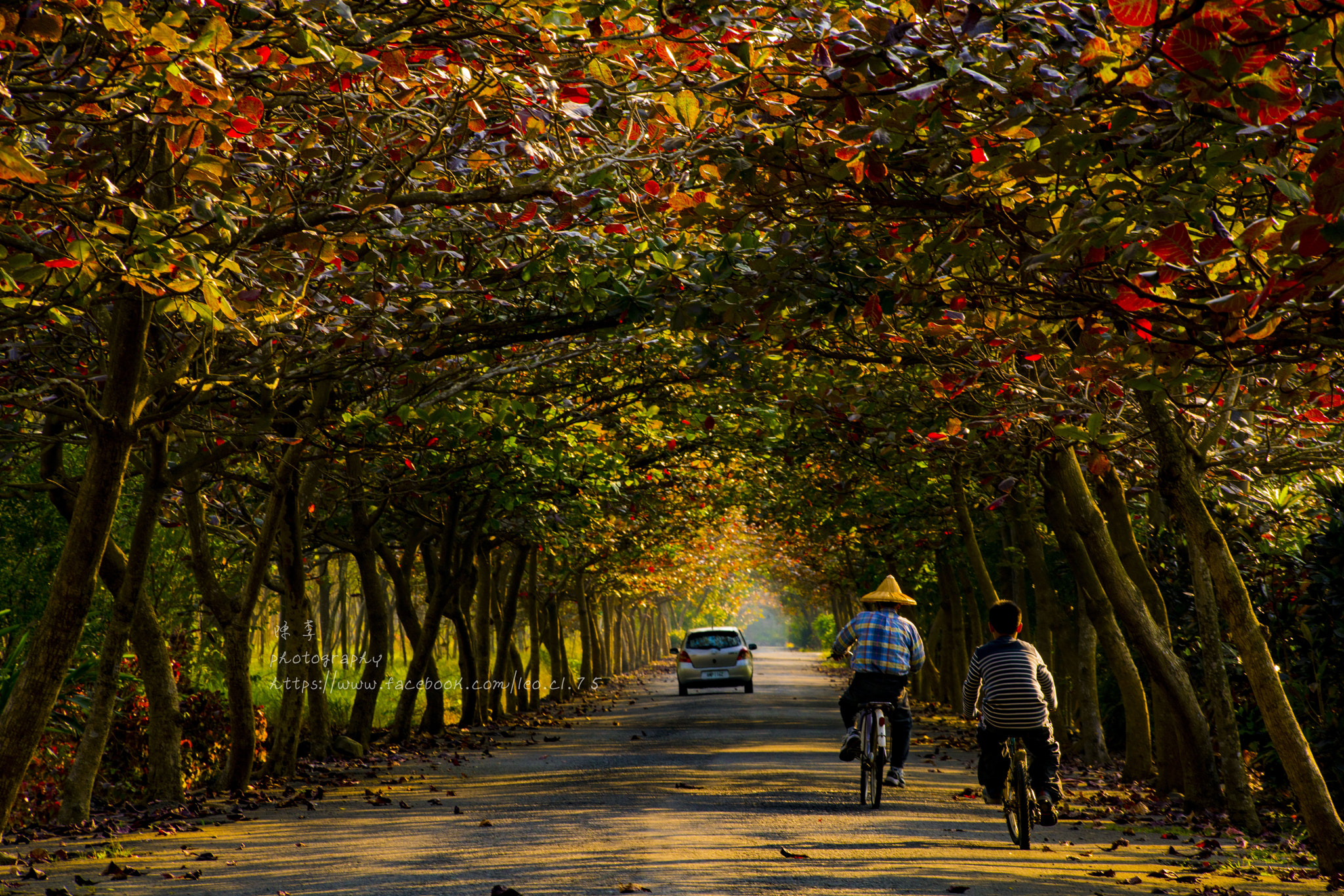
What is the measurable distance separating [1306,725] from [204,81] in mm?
11110

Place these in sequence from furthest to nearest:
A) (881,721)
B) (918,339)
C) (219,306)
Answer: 1. (881,721)
2. (918,339)
3. (219,306)

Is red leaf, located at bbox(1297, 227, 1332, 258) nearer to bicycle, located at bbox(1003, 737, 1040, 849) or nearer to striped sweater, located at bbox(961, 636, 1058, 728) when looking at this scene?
striped sweater, located at bbox(961, 636, 1058, 728)

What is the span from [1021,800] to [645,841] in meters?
2.96

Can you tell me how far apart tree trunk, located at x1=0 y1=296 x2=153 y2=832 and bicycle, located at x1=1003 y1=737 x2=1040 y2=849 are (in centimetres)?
679

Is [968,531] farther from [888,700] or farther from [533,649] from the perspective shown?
[533,649]

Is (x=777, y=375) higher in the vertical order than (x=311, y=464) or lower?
higher

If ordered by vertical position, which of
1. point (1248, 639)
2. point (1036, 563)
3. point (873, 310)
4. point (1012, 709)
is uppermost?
point (873, 310)

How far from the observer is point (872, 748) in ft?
36.7

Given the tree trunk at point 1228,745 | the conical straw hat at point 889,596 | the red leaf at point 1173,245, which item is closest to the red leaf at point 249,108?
the red leaf at point 1173,245

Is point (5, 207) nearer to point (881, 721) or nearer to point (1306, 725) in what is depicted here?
point (881, 721)

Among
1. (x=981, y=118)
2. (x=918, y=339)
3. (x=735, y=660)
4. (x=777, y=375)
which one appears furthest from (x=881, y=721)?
(x=735, y=660)

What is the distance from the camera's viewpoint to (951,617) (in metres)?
26.8

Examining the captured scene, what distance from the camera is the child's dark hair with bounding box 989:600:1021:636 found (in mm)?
9617

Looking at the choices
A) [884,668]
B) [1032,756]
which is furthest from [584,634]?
[1032,756]
